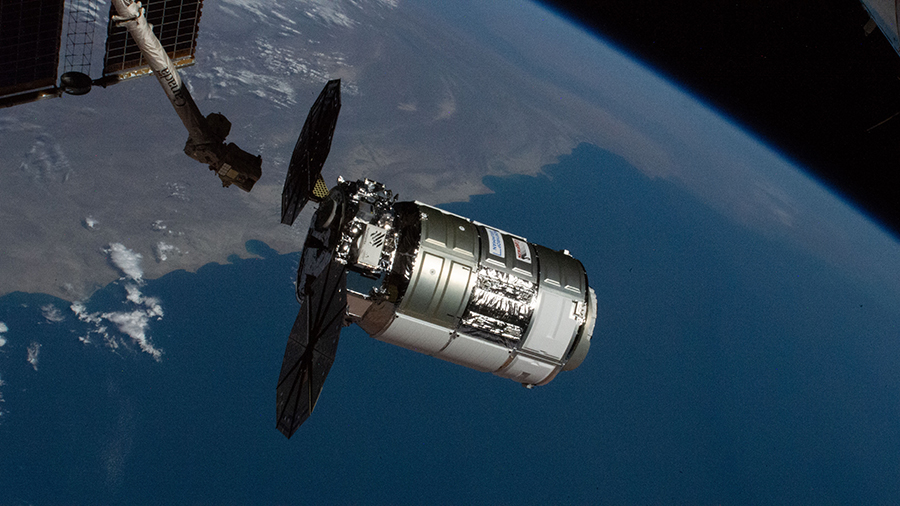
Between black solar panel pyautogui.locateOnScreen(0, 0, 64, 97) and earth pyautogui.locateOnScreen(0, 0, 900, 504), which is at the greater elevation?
black solar panel pyautogui.locateOnScreen(0, 0, 64, 97)

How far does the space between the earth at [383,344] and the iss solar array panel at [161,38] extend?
21.5 feet

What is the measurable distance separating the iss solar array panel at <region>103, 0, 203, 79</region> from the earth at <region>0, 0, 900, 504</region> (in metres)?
6.56

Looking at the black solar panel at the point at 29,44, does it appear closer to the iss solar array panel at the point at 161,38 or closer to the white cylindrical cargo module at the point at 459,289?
the iss solar array panel at the point at 161,38

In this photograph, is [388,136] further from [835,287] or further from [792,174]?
[792,174]

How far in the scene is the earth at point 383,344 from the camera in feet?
36.1

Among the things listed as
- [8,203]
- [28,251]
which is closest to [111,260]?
[28,251]

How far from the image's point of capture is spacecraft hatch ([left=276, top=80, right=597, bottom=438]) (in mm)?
6578

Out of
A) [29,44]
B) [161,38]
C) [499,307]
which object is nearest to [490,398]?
[499,307]

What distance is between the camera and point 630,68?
26.0 meters

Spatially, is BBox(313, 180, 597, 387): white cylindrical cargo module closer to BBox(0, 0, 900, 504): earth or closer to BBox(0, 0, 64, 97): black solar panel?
BBox(0, 0, 64, 97): black solar panel

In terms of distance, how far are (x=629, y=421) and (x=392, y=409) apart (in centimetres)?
608

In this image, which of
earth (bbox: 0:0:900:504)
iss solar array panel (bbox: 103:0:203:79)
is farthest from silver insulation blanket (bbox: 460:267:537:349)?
earth (bbox: 0:0:900:504)

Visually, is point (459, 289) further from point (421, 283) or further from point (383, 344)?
point (383, 344)

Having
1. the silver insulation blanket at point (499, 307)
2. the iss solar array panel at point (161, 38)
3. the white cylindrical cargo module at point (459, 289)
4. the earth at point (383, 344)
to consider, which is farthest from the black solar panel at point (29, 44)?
the earth at point (383, 344)
